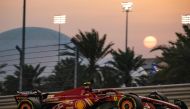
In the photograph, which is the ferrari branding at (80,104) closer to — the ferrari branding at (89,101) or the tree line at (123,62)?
the ferrari branding at (89,101)

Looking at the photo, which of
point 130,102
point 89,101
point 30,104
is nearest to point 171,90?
point 89,101

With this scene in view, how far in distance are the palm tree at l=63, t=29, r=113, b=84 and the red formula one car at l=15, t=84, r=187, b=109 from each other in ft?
72.7

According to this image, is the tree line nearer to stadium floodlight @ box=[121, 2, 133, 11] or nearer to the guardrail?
stadium floodlight @ box=[121, 2, 133, 11]

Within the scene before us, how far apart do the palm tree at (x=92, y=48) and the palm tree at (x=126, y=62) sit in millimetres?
746

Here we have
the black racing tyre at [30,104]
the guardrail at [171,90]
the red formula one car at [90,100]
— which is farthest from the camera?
the guardrail at [171,90]

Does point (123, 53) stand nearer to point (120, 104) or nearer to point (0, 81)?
point (0, 81)

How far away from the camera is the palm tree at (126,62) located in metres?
35.2

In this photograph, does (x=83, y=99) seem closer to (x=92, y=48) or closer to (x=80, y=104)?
(x=80, y=104)

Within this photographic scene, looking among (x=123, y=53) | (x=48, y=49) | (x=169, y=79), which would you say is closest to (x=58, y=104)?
(x=48, y=49)

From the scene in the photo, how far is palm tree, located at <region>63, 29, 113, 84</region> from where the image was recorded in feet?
109

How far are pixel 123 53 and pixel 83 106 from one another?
2732cm

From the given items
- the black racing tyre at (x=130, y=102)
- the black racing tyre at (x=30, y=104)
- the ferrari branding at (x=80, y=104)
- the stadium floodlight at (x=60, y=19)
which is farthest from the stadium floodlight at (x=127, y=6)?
the black racing tyre at (x=130, y=102)

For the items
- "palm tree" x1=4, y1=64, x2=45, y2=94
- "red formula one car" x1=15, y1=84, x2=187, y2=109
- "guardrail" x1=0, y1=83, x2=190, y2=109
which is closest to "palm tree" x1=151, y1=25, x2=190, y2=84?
"palm tree" x1=4, y1=64, x2=45, y2=94

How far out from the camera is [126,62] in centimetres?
3650
